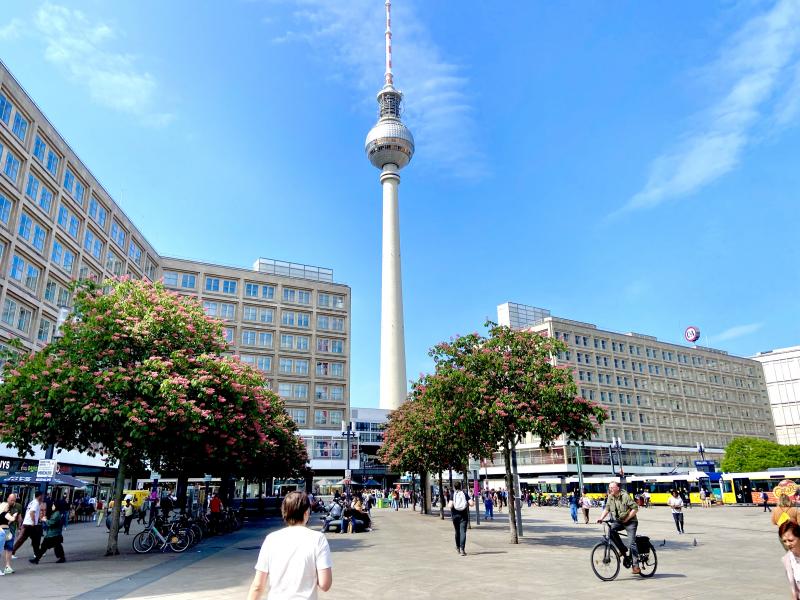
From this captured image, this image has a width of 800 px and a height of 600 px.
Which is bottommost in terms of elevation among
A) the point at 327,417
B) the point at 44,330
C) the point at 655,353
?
the point at 327,417

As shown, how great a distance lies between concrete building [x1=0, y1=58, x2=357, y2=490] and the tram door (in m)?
41.0

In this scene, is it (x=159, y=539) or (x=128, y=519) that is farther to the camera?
(x=128, y=519)

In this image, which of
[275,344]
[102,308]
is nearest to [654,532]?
[102,308]

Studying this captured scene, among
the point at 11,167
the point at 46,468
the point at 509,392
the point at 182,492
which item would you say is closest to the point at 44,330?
the point at 11,167

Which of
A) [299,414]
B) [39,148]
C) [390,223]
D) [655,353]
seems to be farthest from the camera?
[655,353]

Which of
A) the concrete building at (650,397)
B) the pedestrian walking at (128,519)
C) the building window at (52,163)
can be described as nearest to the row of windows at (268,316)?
the concrete building at (650,397)

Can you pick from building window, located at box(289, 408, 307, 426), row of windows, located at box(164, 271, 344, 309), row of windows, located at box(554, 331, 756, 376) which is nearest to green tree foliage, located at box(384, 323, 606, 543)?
building window, located at box(289, 408, 307, 426)

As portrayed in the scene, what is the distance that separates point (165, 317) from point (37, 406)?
4103 mm

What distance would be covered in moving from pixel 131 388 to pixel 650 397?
294 ft

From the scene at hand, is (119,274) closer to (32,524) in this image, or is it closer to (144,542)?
(144,542)

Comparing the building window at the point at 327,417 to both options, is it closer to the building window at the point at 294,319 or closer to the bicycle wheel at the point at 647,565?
the building window at the point at 294,319

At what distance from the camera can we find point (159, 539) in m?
17.6

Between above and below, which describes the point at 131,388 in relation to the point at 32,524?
above

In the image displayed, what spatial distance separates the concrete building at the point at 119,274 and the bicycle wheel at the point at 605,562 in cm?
2315
